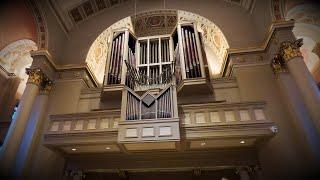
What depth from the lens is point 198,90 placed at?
7852 millimetres

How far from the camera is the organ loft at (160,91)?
6328 mm

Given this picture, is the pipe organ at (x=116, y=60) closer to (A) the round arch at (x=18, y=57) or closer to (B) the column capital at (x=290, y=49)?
(A) the round arch at (x=18, y=57)

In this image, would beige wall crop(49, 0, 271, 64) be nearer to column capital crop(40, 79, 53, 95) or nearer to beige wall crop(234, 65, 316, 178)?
column capital crop(40, 79, 53, 95)

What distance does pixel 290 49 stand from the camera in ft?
24.1

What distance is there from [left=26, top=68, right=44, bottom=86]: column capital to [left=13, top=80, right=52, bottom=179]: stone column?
29cm

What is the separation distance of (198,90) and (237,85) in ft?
4.64

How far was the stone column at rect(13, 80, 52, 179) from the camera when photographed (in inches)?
278

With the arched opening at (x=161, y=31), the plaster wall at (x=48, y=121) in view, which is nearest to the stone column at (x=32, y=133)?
the plaster wall at (x=48, y=121)

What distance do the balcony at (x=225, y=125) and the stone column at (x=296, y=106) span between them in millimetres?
1130

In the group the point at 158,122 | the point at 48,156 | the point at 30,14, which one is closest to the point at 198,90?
the point at 158,122

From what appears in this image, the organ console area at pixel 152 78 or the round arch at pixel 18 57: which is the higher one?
the round arch at pixel 18 57

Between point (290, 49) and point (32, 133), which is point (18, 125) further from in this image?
point (290, 49)

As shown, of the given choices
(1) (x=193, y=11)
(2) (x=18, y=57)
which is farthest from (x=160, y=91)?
(2) (x=18, y=57)

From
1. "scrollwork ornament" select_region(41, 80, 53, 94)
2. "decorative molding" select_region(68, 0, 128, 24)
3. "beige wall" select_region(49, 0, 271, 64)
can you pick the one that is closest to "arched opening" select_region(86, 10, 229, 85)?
"beige wall" select_region(49, 0, 271, 64)
